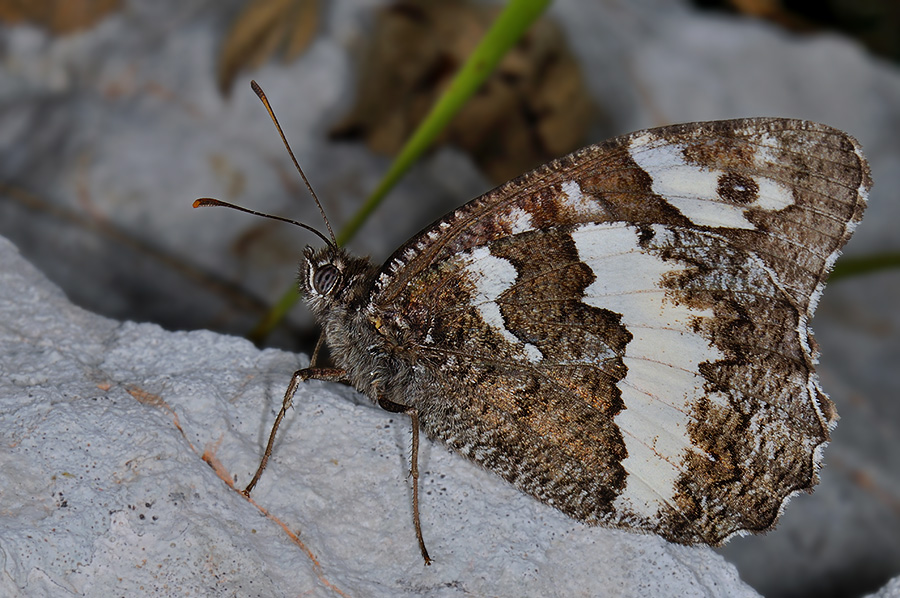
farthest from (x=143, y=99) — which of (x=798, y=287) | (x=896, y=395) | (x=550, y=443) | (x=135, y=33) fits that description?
(x=896, y=395)

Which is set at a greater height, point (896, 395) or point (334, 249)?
point (896, 395)

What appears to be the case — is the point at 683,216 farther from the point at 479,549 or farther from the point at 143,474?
the point at 143,474

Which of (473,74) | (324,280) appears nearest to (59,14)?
(473,74)

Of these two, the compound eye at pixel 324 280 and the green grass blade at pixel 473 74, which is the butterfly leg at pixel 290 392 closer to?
the compound eye at pixel 324 280

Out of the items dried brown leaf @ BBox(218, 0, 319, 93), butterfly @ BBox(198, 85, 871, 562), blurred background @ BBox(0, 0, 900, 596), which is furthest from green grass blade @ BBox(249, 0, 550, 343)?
dried brown leaf @ BBox(218, 0, 319, 93)

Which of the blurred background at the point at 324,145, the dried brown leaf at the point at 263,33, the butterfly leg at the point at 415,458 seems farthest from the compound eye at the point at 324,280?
the dried brown leaf at the point at 263,33

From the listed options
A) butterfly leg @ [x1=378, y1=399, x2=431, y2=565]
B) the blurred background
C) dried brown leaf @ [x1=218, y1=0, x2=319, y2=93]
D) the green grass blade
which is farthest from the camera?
dried brown leaf @ [x1=218, y1=0, x2=319, y2=93]

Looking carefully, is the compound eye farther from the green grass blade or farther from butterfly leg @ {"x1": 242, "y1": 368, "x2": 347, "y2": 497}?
the green grass blade
